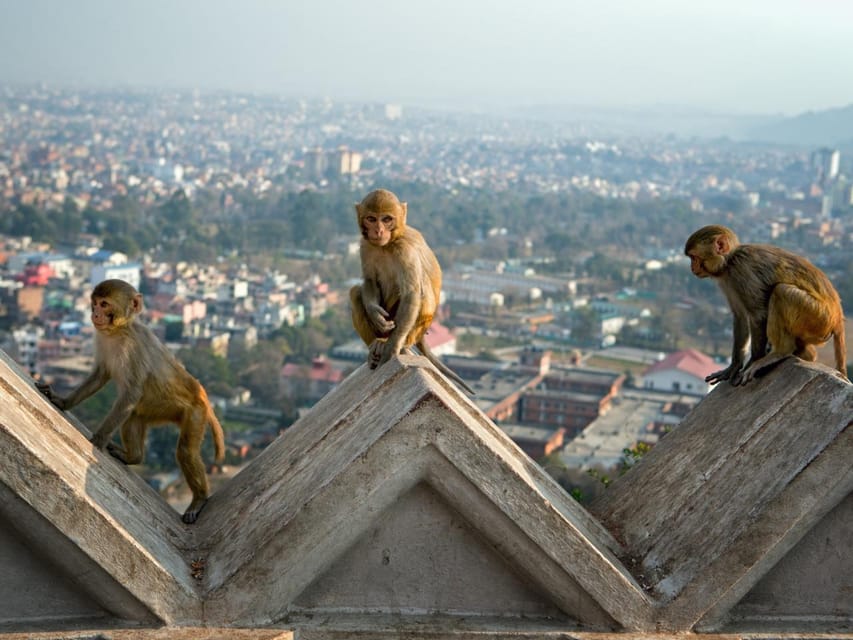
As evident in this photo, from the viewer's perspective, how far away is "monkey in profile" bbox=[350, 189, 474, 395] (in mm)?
3307

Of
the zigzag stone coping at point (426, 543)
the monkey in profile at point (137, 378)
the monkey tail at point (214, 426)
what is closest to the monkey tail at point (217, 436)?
the monkey tail at point (214, 426)

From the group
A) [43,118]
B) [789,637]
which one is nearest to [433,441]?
[789,637]

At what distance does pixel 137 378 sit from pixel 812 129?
489 ft

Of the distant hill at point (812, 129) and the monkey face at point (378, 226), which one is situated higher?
the monkey face at point (378, 226)

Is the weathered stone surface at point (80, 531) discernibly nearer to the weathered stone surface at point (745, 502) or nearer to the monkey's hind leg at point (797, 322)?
the weathered stone surface at point (745, 502)

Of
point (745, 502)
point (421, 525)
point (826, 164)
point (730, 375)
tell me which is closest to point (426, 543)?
point (421, 525)

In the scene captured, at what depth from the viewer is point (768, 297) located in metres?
2.78

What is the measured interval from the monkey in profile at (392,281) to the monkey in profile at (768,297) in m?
0.80

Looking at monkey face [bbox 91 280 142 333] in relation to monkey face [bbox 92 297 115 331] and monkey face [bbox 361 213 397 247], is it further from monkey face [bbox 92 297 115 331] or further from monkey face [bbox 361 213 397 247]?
monkey face [bbox 361 213 397 247]

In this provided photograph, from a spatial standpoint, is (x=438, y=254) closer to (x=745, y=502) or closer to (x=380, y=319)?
(x=380, y=319)

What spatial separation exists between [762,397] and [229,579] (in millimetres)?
957

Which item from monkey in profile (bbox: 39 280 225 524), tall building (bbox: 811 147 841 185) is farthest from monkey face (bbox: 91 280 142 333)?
tall building (bbox: 811 147 841 185)

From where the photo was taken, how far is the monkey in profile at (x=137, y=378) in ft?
9.32

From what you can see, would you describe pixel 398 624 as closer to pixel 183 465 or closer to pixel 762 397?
pixel 762 397
